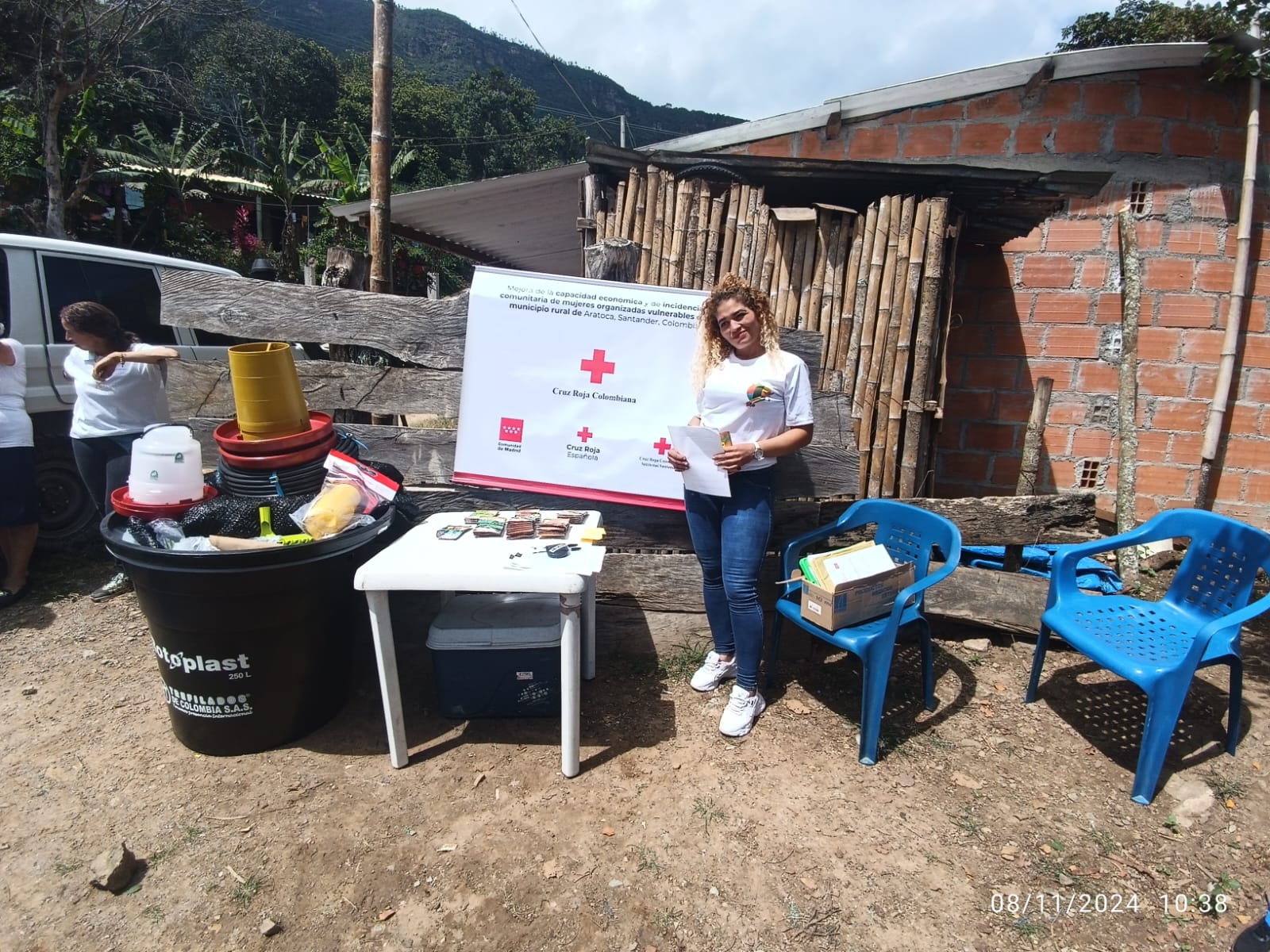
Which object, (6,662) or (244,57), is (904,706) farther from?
(244,57)

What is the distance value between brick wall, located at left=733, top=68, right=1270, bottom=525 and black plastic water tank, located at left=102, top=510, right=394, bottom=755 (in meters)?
4.15

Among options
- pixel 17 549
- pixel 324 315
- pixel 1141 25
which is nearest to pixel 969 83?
pixel 324 315

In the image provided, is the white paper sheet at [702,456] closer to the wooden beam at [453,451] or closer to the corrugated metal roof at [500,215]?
the wooden beam at [453,451]

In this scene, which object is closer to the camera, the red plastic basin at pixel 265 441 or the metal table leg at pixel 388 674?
the metal table leg at pixel 388 674

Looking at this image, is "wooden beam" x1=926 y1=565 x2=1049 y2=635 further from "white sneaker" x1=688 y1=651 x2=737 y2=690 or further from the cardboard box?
"white sneaker" x1=688 y1=651 x2=737 y2=690

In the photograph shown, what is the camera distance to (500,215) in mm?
Result: 6215

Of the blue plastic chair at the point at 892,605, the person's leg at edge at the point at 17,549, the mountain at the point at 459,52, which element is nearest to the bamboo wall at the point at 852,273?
the blue plastic chair at the point at 892,605

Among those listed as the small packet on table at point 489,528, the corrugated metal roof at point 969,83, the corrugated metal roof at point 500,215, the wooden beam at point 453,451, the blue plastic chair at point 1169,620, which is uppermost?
the corrugated metal roof at point 969,83

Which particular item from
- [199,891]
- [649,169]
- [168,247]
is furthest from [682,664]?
[168,247]

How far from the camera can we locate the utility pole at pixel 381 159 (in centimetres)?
554

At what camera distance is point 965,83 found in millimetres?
4641

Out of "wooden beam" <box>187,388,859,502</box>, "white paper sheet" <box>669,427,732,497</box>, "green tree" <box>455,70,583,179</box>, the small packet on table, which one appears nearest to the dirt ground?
the small packet on table

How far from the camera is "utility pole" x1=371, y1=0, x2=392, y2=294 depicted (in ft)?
18.2

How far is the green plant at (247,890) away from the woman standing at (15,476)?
3.22 metres
